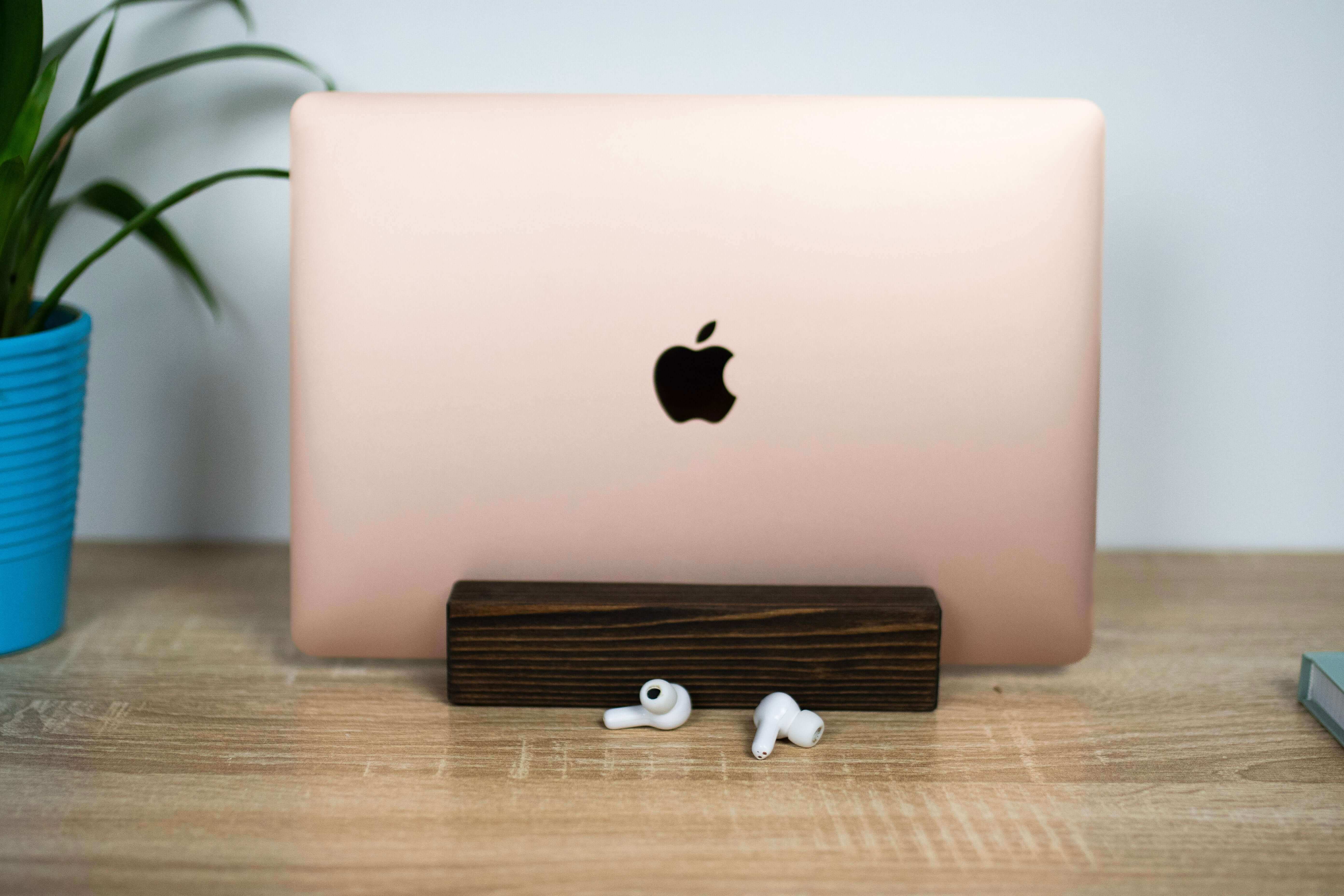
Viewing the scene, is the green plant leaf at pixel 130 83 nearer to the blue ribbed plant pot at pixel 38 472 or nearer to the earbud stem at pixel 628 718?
the blue ribbed plant pot at pixel 38 472

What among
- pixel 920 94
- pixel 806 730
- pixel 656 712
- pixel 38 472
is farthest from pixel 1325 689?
pixel 38 472

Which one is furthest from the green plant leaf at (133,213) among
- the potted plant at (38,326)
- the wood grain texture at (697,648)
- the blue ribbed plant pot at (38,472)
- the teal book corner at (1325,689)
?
the teal book corner at (1325,689)

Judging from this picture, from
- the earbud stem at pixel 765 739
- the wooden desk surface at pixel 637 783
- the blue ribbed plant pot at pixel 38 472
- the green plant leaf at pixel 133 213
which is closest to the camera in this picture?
the wooden desk surface at pixel 637 783

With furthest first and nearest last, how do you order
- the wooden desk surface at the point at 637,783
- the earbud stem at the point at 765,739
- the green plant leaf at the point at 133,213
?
1. the green plant leaf at the point at 133,213
2. the earbud stem at the point at 765,739
3. the wooden desk surface at the point at 637,783

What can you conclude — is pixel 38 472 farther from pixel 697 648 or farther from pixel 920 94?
pixel 920 94

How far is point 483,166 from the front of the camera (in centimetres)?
77

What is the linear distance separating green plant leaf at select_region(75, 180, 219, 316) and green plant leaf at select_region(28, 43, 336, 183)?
0.19 ft

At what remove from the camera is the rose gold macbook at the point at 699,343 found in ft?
2.51

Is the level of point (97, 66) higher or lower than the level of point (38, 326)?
higher

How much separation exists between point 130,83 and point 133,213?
0.13 metres

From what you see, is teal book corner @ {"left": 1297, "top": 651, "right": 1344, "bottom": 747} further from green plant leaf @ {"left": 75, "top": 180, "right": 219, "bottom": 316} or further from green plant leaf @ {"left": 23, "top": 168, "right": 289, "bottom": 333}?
Answer: green plant leaf @ {"left": 75, "top": 180, "right": 219, "bottom": 316}

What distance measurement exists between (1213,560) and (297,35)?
1.08 m

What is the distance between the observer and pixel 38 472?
841 millimetres

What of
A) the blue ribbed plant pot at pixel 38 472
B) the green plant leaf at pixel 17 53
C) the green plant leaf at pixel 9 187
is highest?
the green plant leaf at pixel 17 53
